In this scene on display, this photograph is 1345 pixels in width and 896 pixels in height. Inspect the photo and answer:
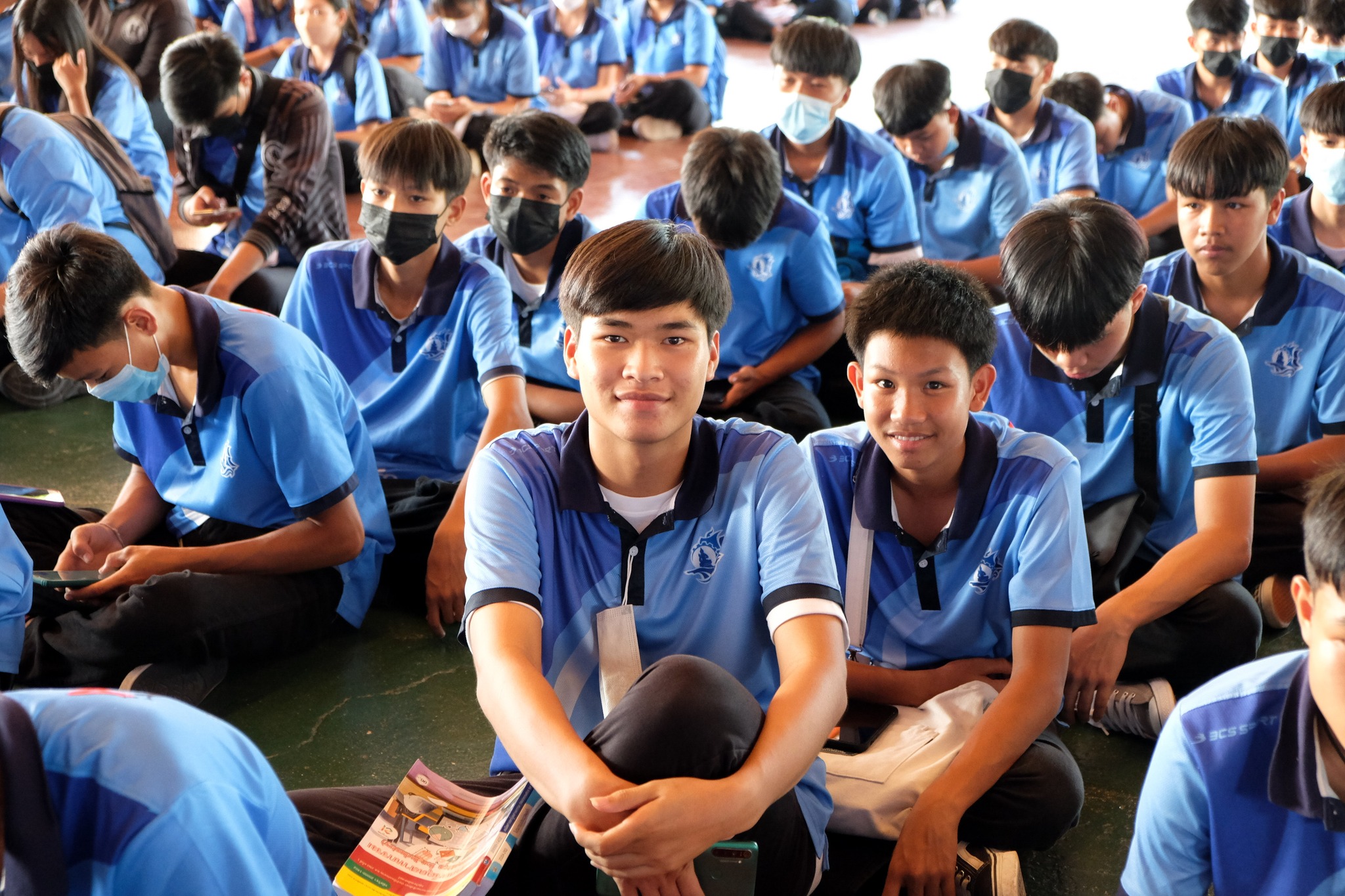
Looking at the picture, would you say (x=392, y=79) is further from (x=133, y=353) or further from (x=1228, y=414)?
(x=1228, y=414)

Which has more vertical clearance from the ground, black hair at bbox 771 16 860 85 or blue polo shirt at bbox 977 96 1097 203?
black hair at bbox 771 16 860 85

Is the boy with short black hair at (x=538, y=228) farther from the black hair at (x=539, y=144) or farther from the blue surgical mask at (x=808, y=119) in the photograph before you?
the blue surgical mask at (x=808, y=119)

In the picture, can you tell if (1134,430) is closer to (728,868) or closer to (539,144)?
(728,868)

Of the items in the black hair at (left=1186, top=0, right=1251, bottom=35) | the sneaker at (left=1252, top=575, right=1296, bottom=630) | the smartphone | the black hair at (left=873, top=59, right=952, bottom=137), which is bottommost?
the sneaker at (left=1252, top=575, right=1296, bottom=630)

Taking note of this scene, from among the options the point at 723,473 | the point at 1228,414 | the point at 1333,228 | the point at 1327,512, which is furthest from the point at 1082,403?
the point at 1333,228

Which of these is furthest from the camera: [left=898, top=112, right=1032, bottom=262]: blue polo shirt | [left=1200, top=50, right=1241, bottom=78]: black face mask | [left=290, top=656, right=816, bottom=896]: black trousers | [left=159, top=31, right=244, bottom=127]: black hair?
[left=1200, top=50, right=1241, bottom=78]: black face mask

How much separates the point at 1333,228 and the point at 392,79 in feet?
15.5

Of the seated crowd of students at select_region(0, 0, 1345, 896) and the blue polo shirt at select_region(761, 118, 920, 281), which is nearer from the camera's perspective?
the seated crowd of students at select_region(0, 0, 1345, 896)

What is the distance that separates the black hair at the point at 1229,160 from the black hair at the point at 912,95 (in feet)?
3.96

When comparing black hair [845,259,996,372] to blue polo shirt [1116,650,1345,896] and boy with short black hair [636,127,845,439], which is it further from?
boy with short black hair [636,127,845,439]

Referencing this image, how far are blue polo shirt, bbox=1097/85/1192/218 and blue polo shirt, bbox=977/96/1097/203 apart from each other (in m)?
0.27

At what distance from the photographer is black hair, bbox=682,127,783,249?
287 centimetres

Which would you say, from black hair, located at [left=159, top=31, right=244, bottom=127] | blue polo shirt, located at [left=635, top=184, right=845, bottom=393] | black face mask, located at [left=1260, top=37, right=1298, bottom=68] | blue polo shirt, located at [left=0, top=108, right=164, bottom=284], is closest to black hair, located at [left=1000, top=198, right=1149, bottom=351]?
blue polo shirt, located at [left=635, top=184, right=845, bottom=393]

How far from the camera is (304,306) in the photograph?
2.73 metres
